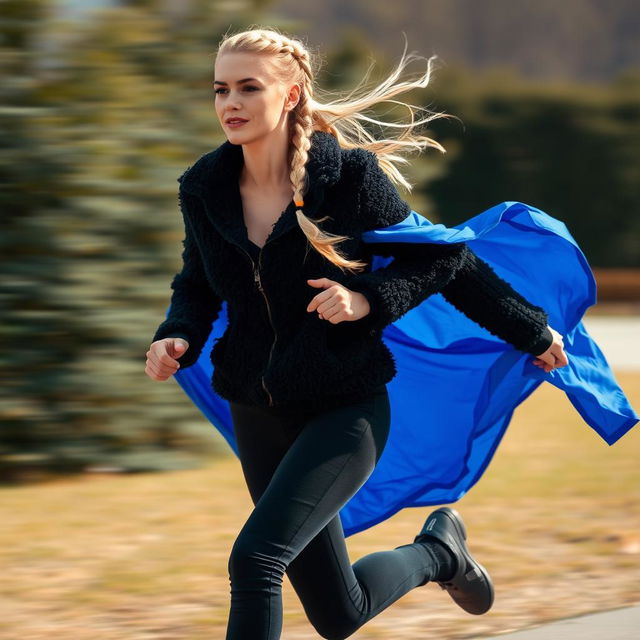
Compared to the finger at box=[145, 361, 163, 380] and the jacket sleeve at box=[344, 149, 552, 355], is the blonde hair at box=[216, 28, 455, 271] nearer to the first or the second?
the jacket sleeve at box=[344, 149, 552, 355]

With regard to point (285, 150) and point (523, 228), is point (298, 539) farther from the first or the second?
point (523, 228)

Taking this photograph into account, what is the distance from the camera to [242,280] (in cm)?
342

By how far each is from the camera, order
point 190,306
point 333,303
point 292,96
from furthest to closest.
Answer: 1. point 190,306
2. point 292,96
3. point 333,303

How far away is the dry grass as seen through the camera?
4.52 metres

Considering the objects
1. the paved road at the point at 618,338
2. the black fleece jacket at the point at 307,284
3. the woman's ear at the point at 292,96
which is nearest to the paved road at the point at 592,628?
the black fleece jacket at the point at 307,284

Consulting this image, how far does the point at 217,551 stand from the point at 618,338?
40.5 feet

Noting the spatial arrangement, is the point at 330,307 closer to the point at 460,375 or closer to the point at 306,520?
the point at 306,520

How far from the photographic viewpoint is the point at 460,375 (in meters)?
4.33

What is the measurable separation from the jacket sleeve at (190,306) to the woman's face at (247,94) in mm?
316


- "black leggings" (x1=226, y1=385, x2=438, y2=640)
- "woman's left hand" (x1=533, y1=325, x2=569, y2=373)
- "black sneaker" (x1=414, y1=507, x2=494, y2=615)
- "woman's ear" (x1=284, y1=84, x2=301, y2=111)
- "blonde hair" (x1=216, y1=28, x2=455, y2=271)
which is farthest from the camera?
"black sneaker" (x1=414, y1=507, x2=494, y2=615)

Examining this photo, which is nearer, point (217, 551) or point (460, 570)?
point (460, 570)

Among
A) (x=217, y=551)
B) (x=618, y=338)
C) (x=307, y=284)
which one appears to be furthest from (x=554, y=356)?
(x=618, y=338)

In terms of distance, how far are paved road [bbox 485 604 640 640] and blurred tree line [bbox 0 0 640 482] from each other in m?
2.79

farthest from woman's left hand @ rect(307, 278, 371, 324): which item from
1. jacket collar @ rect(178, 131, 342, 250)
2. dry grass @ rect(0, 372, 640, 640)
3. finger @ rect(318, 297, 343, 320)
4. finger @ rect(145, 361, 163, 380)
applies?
dry grass @ rect(0, 372, 640, 640)
